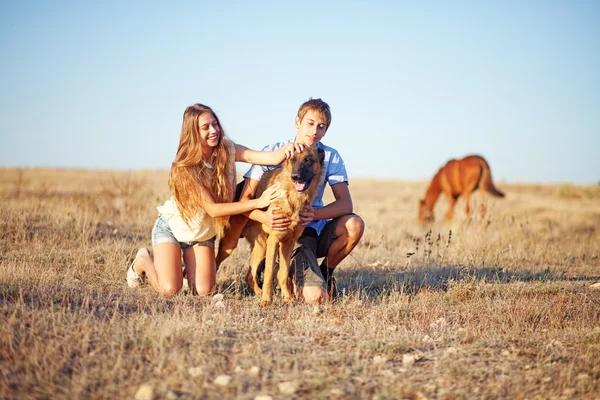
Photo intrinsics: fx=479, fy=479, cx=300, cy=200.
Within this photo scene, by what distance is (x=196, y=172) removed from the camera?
4.59m

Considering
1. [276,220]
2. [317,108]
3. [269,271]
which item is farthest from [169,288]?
[317,108]

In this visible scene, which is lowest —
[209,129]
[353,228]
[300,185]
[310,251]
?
[310,251]

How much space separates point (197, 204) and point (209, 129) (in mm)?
727

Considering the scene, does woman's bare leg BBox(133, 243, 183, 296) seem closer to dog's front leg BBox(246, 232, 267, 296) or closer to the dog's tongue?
dog's front leg BBox(246, 232, 267, 296)

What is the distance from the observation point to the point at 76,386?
7.84ft

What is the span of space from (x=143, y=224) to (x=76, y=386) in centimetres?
567

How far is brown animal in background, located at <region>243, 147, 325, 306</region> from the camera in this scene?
439cm

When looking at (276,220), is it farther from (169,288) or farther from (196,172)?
(169,288)

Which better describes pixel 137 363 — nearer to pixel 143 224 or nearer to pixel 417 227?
pixel 143 224

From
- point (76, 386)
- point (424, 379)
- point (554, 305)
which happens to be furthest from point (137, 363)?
point (554, 305)

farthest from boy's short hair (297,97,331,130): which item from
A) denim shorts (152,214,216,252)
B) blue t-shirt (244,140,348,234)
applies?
denim shorts (152,214,216,252)

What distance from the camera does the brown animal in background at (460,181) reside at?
1319cm

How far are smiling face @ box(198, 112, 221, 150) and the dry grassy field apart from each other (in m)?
1.50

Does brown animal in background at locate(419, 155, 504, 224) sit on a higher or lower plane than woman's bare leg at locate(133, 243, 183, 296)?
higher
